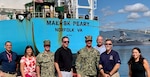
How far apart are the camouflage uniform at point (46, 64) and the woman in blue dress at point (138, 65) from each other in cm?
175

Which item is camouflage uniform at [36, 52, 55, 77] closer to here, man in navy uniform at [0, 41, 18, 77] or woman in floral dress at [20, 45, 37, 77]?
woman in floral dress at [20, 45, 37, 77]

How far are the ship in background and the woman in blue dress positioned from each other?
10.2 meters

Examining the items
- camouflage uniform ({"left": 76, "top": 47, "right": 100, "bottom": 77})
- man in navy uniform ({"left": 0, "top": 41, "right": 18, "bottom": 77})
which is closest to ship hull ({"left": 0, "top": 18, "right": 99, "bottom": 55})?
man in navy uniform ({"left": 0, "top": 41, "right": 18, "bottom": 77})

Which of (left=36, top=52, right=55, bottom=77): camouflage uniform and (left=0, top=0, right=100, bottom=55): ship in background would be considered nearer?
(left=36, top=52, right=55, bottom=77): camouflage uniform

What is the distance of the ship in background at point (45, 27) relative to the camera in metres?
16.4

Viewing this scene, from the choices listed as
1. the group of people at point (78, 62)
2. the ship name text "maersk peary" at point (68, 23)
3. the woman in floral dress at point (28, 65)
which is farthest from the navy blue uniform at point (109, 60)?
the ship name text "maersk peary" at point (68, 23)

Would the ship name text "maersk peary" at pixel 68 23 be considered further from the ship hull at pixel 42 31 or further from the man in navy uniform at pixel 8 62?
the man in navy uniform at pixel 8 62

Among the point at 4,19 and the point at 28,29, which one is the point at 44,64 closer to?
the point at 28,29

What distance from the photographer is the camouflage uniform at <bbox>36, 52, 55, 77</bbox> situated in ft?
23.7

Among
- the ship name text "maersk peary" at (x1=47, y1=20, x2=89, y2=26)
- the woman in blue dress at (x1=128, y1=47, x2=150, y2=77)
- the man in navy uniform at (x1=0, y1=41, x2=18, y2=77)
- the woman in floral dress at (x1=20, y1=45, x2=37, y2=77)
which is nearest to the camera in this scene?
the woman in blue dress at (x1=128, y1=47, x2=150, y2=77)

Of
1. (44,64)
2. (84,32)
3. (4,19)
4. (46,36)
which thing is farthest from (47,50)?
(4,19)

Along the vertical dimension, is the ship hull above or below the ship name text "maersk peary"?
below

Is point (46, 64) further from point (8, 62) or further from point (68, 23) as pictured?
point (68, 23)

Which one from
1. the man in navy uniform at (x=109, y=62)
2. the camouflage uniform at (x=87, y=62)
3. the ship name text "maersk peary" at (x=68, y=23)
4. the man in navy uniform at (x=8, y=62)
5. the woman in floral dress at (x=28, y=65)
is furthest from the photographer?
the ship name text "maersk peary" at (x=68, y=23)
